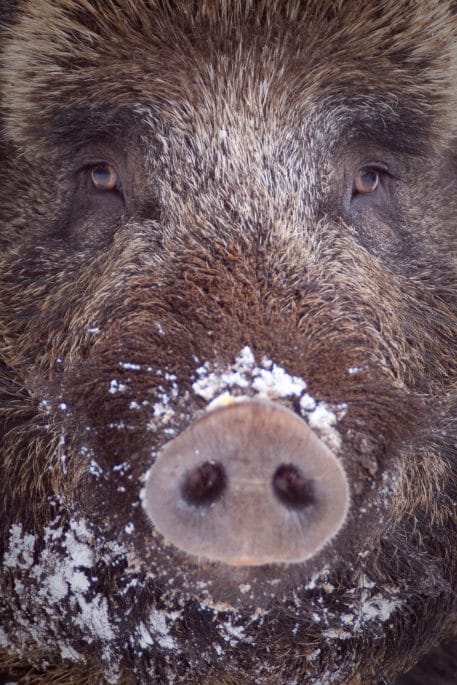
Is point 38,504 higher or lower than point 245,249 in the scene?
lower

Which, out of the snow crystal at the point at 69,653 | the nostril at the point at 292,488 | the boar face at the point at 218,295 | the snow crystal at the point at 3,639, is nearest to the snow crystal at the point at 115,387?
the boar face at the point at 218,295

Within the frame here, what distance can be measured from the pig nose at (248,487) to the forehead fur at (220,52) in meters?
1.41

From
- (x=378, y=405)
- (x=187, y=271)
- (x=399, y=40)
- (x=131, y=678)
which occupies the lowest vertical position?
(x=131, y=678)

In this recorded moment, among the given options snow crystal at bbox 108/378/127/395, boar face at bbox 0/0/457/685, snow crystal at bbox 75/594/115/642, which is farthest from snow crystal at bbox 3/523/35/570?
snow crystal at bbox 108/378/127/395

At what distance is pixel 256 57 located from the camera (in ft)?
11.1

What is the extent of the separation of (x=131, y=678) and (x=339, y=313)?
5.58ft

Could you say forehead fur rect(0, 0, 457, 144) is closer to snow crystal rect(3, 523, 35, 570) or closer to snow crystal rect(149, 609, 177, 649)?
snow crystal rect(3, 523, 35, 570)

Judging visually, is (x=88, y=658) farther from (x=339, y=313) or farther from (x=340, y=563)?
(x=339, y=313)

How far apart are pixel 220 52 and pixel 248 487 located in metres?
1.70

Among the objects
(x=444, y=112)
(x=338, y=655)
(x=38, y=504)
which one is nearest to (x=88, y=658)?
(x=38, y=504)

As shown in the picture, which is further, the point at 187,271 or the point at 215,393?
the point at 187,271

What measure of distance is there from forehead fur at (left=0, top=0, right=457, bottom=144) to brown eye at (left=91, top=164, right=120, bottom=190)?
23cm

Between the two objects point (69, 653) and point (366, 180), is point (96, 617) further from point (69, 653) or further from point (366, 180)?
point (366, 180)

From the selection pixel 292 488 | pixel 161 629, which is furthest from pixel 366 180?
pixel 161 629
